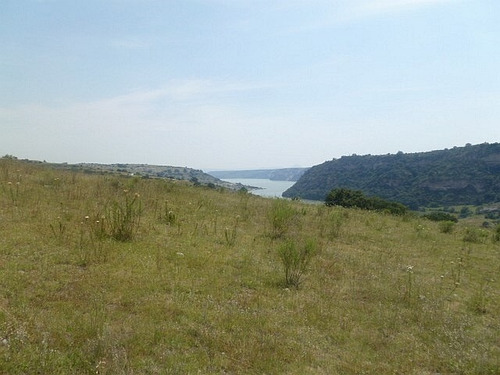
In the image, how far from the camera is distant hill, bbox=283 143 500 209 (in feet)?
316

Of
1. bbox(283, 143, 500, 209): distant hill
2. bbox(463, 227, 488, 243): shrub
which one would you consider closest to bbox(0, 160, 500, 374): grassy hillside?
bbox(463, 227, 488, 243): shrub

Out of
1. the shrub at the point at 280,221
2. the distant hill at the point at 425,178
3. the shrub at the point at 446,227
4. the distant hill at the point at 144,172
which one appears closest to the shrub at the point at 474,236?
the shrub at the point at 446,227

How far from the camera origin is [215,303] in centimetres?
602

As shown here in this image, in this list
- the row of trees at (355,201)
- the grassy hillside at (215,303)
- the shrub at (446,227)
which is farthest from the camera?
the row of trees at (355,201)

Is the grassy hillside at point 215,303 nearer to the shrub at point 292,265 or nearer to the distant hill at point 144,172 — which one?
the shrub at point 292,265

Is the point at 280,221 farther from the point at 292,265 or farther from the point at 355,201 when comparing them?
the point at 355,201

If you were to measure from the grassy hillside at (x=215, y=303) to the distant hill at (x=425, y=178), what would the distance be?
8246 cm

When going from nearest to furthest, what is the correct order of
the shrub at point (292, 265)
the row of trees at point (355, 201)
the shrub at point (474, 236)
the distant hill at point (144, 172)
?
the shrub at point (292, 265)
the shrub at point (474, 236)
the row of trees at point (355, 201)
the distant hill at point (144, 172)

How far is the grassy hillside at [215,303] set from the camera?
14.7 ft

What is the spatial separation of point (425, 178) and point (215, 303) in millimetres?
111342

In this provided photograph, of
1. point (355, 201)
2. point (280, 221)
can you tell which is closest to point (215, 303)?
point (280, 221)

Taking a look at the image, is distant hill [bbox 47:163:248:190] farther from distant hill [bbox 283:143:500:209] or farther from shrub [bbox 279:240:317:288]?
distant hill [bbox 283:143:500:209]

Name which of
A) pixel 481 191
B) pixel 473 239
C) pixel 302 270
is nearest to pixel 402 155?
pixel 481 191

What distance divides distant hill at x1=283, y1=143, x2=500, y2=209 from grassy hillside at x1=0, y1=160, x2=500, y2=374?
8246cm
